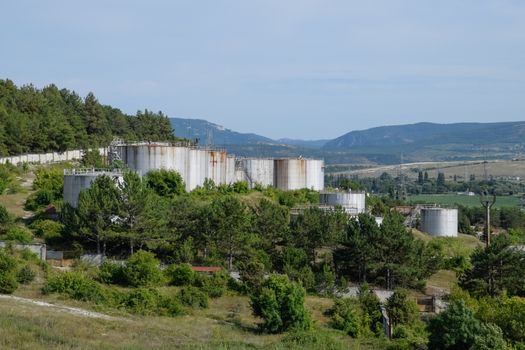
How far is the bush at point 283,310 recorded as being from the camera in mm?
32688

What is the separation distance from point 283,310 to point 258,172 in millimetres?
40499

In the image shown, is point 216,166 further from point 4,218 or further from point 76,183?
point 4,218

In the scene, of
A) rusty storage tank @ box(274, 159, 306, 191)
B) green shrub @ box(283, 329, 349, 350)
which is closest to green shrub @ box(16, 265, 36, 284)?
green shrub @ box(283, 329, 349, 350)

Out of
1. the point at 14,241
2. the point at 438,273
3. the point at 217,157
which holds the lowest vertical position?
the point at 438,273

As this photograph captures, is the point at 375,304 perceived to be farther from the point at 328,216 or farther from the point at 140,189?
the point at 140,189

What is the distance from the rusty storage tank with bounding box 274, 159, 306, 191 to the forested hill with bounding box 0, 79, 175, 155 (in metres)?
20.0

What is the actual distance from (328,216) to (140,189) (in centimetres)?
1161

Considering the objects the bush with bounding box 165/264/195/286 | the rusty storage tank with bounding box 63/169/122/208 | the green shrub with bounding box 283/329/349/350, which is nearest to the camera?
the green shrub with bounding box 283/329/349/350

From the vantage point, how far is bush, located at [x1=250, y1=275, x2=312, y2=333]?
3269 cm

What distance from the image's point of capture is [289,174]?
72.8m

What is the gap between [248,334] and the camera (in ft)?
103

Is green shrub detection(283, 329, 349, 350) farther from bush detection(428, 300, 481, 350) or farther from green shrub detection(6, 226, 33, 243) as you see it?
green shrub detection(6, 226, 33, 243)

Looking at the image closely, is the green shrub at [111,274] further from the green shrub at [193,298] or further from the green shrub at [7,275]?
the green shrub at [7,275]

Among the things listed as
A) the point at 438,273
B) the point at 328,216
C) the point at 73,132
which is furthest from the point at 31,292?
the point at 73,132
